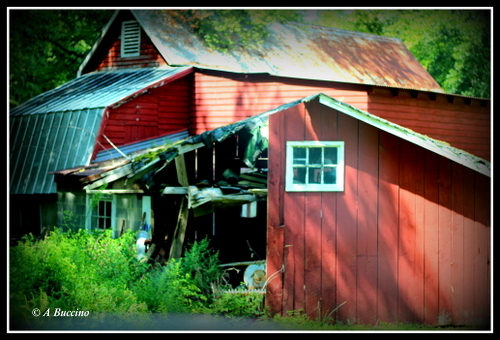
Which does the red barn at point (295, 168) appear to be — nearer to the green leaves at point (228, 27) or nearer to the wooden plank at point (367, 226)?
the wooden plank at point (367, 226)

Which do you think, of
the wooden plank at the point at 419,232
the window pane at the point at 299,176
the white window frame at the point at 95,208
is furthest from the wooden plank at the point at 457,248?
the white window frame at the point at 95,208

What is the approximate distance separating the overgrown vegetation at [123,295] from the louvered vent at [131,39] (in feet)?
35.3

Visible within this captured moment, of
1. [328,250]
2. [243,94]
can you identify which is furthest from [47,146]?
[328,250]

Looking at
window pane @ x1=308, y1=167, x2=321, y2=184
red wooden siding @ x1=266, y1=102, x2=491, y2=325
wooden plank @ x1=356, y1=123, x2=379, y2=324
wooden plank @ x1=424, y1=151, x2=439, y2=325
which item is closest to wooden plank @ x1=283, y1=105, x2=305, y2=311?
red wooden siding @ x1=266, y1=102, x2=491, y2=325

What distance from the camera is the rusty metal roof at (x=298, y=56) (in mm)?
19453

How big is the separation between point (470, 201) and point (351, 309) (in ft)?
8.43

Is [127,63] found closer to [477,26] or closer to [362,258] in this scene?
[477,26]

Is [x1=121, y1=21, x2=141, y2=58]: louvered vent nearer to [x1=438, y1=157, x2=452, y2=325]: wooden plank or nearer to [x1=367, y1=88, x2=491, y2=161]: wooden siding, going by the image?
[x1=367, y1=88, x2=491, y2=161]: wooden siding

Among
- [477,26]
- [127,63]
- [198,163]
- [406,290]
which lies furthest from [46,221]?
[477,26]

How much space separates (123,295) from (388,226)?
4.29m

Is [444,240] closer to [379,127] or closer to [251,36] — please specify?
[379,127]

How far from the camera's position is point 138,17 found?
66.6 feet

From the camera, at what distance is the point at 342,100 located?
1872cm

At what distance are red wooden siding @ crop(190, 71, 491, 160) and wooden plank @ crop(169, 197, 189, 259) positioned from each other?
25.0 feet
